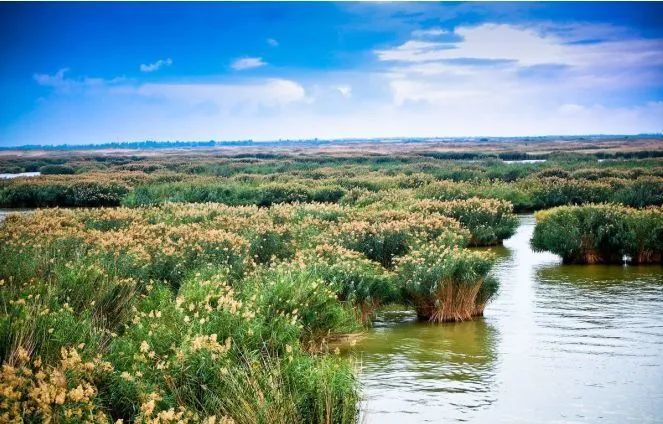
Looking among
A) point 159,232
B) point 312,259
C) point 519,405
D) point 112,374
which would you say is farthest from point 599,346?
point 159,232

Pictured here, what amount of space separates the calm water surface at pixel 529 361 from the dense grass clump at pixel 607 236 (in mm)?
3846

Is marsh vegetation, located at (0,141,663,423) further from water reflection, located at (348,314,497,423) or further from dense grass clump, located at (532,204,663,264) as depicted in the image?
water reflection, located at (348,314,497,423)

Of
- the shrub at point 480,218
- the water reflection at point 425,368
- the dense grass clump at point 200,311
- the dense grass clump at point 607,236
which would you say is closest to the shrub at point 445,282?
the dense grass clump at point 200,311

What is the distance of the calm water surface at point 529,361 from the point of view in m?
11.4

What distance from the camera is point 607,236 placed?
24719mm

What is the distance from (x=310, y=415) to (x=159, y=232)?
12542mm

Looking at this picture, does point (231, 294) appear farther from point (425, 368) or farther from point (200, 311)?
point (425, 368)

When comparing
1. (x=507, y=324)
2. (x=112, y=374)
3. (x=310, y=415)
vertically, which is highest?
(x=112, y=374)

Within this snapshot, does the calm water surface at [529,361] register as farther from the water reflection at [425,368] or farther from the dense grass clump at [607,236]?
the dense grass clump at [607,236]

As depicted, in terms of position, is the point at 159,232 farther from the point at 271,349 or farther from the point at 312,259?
the point at 271,349

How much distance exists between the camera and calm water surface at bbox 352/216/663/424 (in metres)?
11.4

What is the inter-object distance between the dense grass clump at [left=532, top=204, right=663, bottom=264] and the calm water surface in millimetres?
3846

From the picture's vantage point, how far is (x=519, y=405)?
1163 centimetres

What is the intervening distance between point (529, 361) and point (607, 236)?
1230 cm
